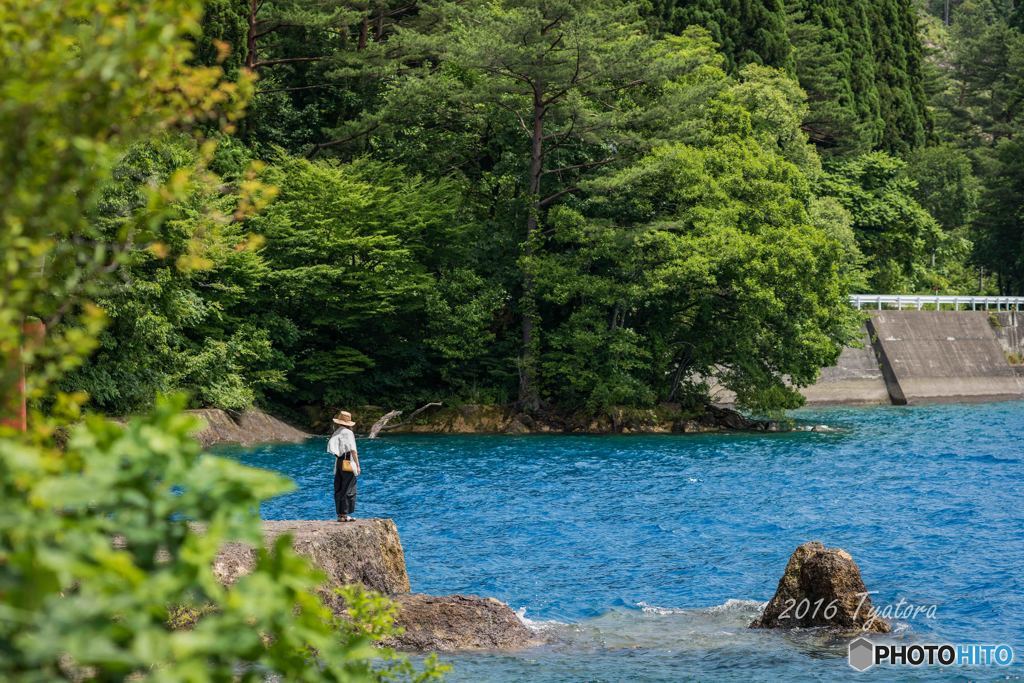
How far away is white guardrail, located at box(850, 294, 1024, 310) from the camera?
53.6 metres

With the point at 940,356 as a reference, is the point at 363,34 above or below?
above

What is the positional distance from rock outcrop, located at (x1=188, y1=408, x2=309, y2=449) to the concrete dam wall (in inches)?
885

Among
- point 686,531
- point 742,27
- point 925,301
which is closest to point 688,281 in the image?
point 686,531

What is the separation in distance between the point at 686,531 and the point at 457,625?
8667mm

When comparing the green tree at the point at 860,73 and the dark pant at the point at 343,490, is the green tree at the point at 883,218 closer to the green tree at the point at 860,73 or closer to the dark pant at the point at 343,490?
the green tree at the point at 860,73

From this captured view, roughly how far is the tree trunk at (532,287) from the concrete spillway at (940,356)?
679 inches

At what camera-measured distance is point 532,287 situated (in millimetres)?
41281

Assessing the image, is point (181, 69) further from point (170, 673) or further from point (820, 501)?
point (820, 501)

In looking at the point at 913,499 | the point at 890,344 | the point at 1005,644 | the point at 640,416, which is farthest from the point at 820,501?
the point at 890,344

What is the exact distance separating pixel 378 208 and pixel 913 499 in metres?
22.2

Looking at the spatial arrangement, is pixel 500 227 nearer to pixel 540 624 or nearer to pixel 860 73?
pixel 540 624

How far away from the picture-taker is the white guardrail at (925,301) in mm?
53562

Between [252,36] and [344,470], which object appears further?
[252,36]

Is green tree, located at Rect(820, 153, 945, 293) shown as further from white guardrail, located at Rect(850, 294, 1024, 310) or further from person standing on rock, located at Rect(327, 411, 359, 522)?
person standing on rock, located at Rect(327, 411, 359, 522)
